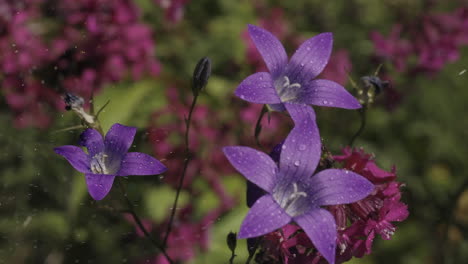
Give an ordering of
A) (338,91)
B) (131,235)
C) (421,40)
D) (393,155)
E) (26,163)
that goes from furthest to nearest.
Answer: (393,155), (421,40), (26,163), (131,235), (338,91)

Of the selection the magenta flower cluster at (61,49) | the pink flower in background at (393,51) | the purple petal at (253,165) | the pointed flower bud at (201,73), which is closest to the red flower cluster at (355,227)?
the purple petal at (253,165)

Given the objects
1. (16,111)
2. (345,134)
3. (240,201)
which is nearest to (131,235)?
(16,111)

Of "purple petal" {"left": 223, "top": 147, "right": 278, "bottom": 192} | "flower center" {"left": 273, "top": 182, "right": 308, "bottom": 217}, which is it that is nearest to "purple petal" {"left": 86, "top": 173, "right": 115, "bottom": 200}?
"purple petal" {"left": 223, "top": 147, "right": 278, "bottom": 192}

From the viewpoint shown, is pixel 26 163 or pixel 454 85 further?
pixel 454 85

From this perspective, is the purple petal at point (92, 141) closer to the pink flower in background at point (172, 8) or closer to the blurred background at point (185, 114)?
the blurred background at point (185, 114)

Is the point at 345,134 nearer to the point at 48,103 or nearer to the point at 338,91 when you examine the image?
the point at 48,103
